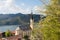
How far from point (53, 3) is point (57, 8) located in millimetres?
250

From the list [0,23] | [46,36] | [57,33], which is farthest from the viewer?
[0,23]

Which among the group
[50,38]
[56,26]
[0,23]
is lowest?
[0,23]

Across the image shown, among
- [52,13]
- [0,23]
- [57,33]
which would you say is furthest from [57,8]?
[0,23]

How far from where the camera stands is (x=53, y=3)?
570 cm

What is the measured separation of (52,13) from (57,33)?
0.54m

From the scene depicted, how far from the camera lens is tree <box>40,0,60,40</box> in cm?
551

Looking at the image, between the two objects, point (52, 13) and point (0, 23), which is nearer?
point (52, 13)

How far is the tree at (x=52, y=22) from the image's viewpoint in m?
5.51

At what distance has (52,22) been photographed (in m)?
5.64

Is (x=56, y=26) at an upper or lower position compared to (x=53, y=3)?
lower

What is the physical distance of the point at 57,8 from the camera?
551cm

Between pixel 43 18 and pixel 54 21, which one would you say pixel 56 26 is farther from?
pixel 43 18

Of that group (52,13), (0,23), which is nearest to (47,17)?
(52,13)

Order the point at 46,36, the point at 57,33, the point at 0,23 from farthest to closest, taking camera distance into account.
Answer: the point at 0,23 < the point at 46,36 < the point at 57,33
